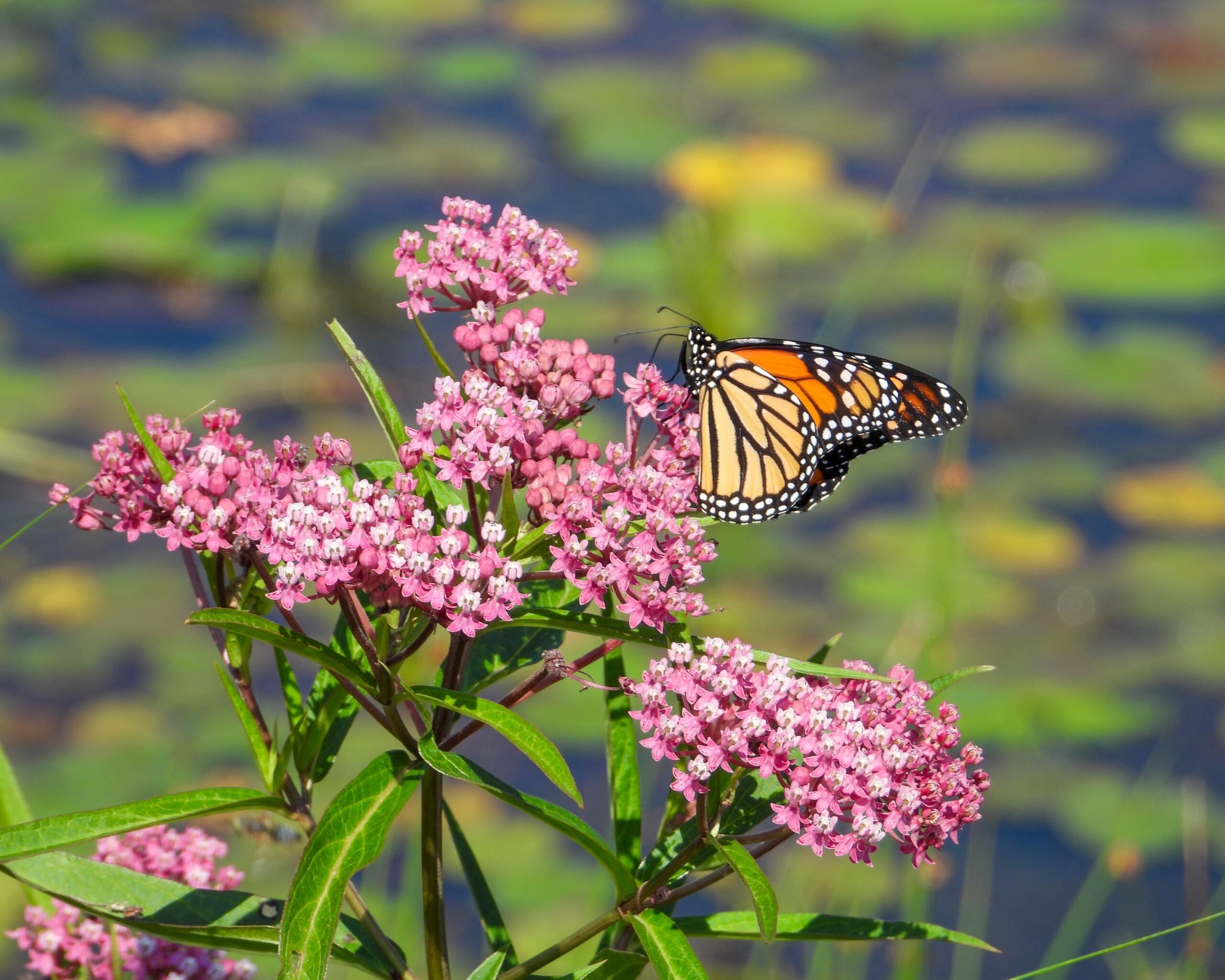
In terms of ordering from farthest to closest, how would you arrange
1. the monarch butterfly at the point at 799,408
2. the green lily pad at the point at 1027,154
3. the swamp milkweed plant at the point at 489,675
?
the green lily pad at the point at 1027,154 → the monarch butterfly at the point at 799,408 → the swamp milkweed plant at the point at 489,675

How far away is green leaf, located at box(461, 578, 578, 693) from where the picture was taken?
2.09 metres

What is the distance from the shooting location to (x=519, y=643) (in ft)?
6.95

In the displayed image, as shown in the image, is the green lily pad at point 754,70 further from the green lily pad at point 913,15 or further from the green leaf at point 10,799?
the green leaf at point 10,799

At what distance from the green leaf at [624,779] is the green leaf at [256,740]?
49cm

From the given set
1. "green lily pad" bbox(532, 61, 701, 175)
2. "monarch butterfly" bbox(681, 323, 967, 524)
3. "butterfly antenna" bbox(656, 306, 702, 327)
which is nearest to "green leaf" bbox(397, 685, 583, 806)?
"monarch butterfly" bbox(681, 323, 967, 524)

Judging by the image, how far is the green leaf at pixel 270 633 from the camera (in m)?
1.64

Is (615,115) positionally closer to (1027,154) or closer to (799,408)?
(1027,154)

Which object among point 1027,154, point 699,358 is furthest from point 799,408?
point 1027,154

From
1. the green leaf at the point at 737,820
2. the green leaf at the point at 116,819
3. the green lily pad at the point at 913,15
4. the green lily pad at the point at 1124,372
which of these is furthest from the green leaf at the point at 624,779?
the green lily pad at the point at 913,15

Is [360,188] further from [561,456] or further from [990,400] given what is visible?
[561,456]

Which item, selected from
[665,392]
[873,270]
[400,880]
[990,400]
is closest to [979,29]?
[873,270]

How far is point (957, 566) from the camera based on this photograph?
23.1 ft

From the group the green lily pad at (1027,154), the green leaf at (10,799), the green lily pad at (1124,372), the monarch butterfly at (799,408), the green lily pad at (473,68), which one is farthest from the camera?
the green lily pad at (473,68)

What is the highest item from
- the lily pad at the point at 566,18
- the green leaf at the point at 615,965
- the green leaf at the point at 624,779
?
the lily pad at the point at 566,18
